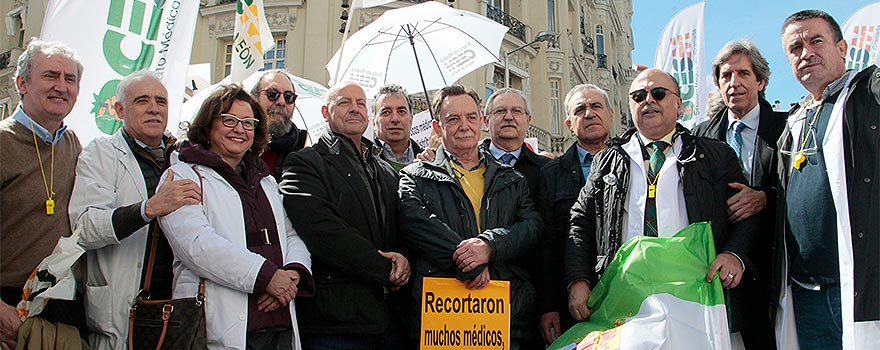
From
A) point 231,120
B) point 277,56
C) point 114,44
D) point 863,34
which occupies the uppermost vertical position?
point 277,56

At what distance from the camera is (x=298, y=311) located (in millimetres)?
3771

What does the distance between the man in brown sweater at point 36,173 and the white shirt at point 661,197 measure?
9.87 feet

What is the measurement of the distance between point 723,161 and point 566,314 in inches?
51.2

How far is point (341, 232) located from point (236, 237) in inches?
22.3

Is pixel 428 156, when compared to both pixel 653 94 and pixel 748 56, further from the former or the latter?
pixel 748 56

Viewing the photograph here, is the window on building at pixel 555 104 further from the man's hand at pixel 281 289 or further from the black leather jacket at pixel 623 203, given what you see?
the man's hand at pixel 281 289

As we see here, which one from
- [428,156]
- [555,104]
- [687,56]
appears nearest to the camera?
[428,156]

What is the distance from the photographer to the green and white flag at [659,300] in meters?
3.17

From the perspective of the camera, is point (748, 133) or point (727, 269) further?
point (748, 133)

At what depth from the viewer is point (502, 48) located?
71.8ft

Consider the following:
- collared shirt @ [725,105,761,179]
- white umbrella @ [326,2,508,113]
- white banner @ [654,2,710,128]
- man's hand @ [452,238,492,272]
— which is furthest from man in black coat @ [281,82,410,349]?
white banner @ [654,2,710,128]

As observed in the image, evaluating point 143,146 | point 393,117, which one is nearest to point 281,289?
point 143,146

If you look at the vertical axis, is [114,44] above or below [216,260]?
above

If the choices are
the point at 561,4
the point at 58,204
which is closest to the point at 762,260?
the point at 58,204
